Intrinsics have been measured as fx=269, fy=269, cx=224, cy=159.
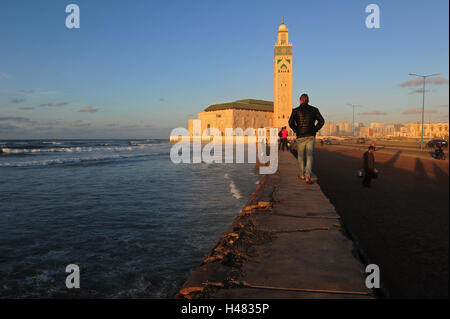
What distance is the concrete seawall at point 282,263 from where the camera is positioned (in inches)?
72.4

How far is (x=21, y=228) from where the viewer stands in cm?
551

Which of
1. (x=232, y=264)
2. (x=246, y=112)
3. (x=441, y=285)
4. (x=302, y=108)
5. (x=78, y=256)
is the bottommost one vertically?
(x=78, y=256)

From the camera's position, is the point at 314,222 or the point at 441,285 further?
the point at 314,222

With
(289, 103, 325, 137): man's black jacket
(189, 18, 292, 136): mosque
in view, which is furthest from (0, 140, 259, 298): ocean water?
(189, 18, 292, 136): mosque

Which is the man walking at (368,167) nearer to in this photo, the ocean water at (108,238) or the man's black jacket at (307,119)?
the man's black jacket at (307,119)

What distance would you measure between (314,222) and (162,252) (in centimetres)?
241

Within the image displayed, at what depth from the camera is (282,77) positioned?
Answer: 83.8 metres

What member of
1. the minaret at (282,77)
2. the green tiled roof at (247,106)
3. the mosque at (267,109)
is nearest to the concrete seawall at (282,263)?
the mosque at (267,109)

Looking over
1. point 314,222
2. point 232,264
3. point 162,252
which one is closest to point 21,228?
point 162,252

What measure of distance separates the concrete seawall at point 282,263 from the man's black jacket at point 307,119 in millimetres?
2742

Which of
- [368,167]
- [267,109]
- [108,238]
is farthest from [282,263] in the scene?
[267,109]

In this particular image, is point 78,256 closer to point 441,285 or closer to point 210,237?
point 210,237

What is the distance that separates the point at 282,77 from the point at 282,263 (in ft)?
287
